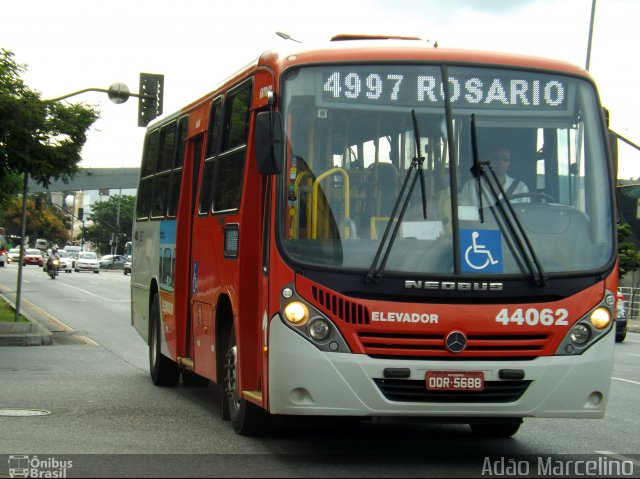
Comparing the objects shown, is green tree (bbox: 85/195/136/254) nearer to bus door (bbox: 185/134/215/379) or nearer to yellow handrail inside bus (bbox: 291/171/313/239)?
bus door (bbox: 185/134/215/379)

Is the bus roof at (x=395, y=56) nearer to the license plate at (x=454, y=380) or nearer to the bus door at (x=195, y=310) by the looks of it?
the license plate at (x=454, y=380)

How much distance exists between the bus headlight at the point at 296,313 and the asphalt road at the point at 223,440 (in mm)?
985

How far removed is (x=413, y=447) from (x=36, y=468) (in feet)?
9.66

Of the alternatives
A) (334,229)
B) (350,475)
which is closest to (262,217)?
(334,229)

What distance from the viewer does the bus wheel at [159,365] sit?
1356 centimetres

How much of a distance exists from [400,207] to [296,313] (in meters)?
1.03

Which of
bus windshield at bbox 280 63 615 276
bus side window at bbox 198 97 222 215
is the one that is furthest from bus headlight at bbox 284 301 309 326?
bus side window at bbox 198 97 222 215

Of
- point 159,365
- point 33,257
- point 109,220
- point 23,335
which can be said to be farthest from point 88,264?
point 159,365

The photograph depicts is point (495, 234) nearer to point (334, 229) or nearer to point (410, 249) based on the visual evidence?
point (410, 249)

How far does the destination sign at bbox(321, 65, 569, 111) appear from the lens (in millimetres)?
8516

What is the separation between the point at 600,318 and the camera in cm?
830

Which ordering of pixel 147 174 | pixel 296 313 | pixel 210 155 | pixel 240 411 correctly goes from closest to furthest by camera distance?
1. pixel 296 313
2. pixel 240 411
3. pixel 210 155
4. pixel 147 174

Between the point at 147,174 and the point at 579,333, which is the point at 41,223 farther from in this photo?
the point at 579,333

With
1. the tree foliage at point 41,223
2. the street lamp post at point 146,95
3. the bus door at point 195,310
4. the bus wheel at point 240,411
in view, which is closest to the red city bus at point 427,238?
the bus wheel at point 240,411
